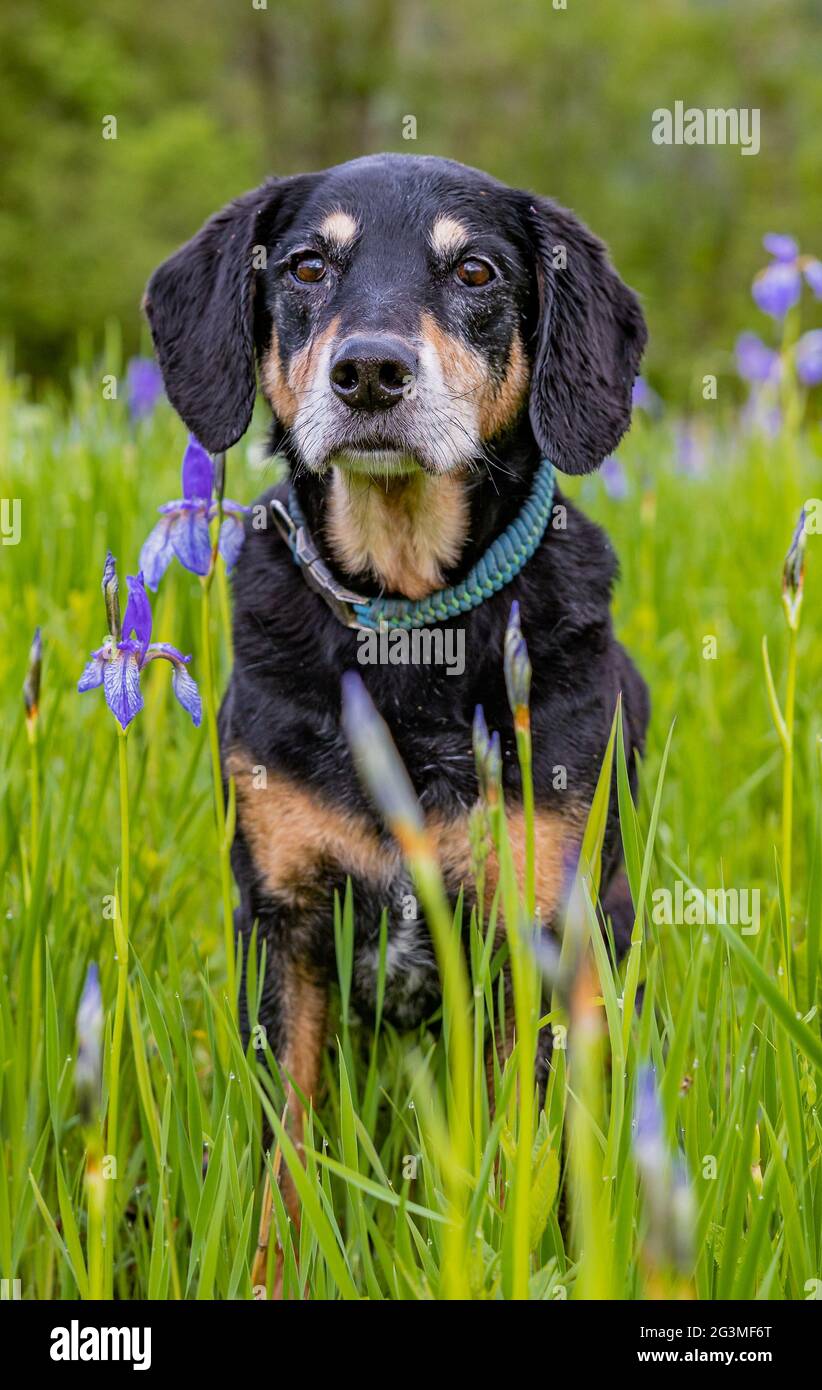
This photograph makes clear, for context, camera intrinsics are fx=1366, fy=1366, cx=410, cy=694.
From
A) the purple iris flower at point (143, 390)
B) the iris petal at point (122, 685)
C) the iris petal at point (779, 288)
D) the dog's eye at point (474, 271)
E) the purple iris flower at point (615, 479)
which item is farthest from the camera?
the purple iris flower at point (143, 390)

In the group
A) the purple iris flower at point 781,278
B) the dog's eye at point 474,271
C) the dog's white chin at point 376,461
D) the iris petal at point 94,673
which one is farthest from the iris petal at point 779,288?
the iris petal at point 94,673

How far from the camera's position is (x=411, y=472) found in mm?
2688

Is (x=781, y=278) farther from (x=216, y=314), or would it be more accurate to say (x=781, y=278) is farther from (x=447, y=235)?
(x=216, y=314)

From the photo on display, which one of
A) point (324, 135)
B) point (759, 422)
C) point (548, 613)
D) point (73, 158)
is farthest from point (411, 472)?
point (324, 135)

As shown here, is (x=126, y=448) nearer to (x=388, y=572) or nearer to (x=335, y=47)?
(x=388, y=572)

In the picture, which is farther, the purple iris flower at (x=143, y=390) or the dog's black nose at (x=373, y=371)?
the purple iris flower at (x=143, y=390)

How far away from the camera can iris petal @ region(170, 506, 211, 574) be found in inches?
79.7

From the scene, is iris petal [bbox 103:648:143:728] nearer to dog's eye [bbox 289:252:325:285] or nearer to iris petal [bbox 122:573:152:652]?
iris petal [bbox 122:573:152:652]

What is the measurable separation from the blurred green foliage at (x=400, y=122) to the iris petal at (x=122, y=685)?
1987cm

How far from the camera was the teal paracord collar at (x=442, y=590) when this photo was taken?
262cm

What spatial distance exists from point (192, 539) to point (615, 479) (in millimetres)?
3376

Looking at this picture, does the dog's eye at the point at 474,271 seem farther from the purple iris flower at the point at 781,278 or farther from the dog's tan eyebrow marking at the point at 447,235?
the purple iris flower at the point at 781,278
